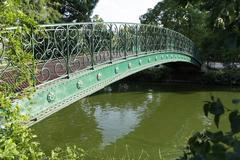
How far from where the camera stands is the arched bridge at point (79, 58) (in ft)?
23.7

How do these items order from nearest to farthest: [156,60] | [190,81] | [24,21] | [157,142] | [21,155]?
1. [21,155]
2. [24,21]
3. [157,142]
4. [156,60]
5. [190,81]

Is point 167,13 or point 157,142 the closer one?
point 157,142

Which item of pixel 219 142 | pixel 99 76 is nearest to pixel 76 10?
pixel 99 76

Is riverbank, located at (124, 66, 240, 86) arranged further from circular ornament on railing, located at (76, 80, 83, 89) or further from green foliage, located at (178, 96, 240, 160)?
green foliage, located at (178, 96, 240, 160)

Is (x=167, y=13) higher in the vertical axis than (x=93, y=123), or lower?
higher

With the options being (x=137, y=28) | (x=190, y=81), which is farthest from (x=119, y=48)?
(x=190, y=81)

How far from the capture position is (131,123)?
14727 mm

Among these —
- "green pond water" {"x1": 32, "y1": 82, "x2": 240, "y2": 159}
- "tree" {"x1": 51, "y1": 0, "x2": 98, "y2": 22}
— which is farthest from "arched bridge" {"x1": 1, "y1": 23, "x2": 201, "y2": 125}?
"tree" {"x1": 51, "y1": 0, "x2": 98, "y2": 22}

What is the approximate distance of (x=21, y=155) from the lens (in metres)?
2.70

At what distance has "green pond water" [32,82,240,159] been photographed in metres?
11.5

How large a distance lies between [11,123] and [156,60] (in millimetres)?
13704

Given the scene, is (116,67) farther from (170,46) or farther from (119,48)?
(170,46)

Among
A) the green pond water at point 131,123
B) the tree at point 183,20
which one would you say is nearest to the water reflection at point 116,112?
the green pond water at point 131,123

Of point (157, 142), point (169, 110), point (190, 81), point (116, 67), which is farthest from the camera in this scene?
point (190, 81)
